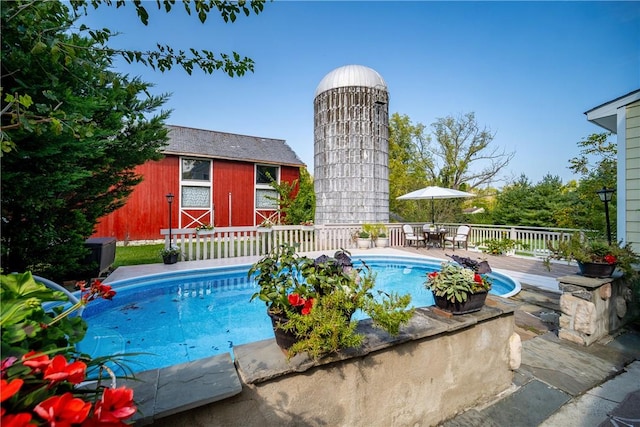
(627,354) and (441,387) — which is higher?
(441,387)

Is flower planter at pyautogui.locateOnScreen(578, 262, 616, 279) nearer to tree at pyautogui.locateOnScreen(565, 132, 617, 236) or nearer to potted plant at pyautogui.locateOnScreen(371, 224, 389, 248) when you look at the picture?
potted plant at pyautogui.locateOnScreen(371, 224, 389, 248)

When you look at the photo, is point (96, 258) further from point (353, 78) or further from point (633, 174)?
point (633, 174)

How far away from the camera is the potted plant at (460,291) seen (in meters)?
2.03

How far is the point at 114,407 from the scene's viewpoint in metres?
0.61

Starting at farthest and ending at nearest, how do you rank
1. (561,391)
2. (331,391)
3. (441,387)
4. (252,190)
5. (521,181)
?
(521,181) → (252,190) → (561,391) → (441,387) → (331,391)

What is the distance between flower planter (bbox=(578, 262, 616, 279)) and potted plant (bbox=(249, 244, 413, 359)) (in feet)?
9.54

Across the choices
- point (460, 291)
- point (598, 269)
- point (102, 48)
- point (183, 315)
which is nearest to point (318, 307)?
point (460, 291)

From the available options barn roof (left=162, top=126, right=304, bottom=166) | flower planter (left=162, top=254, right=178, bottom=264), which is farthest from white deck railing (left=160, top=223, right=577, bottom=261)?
barn roof (left=162, top=126, right=304, bottom=166)

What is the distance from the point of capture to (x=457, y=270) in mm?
2225

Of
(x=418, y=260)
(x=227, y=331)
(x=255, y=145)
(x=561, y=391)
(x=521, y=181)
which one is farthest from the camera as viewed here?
(x=521, y=181)

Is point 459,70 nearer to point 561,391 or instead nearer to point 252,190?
point 252,190

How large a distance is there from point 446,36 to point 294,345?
9.53 m

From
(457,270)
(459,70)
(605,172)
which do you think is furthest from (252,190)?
(605,172)

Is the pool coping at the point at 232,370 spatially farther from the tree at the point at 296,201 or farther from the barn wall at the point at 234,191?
the barn wall at the point at 234,191
